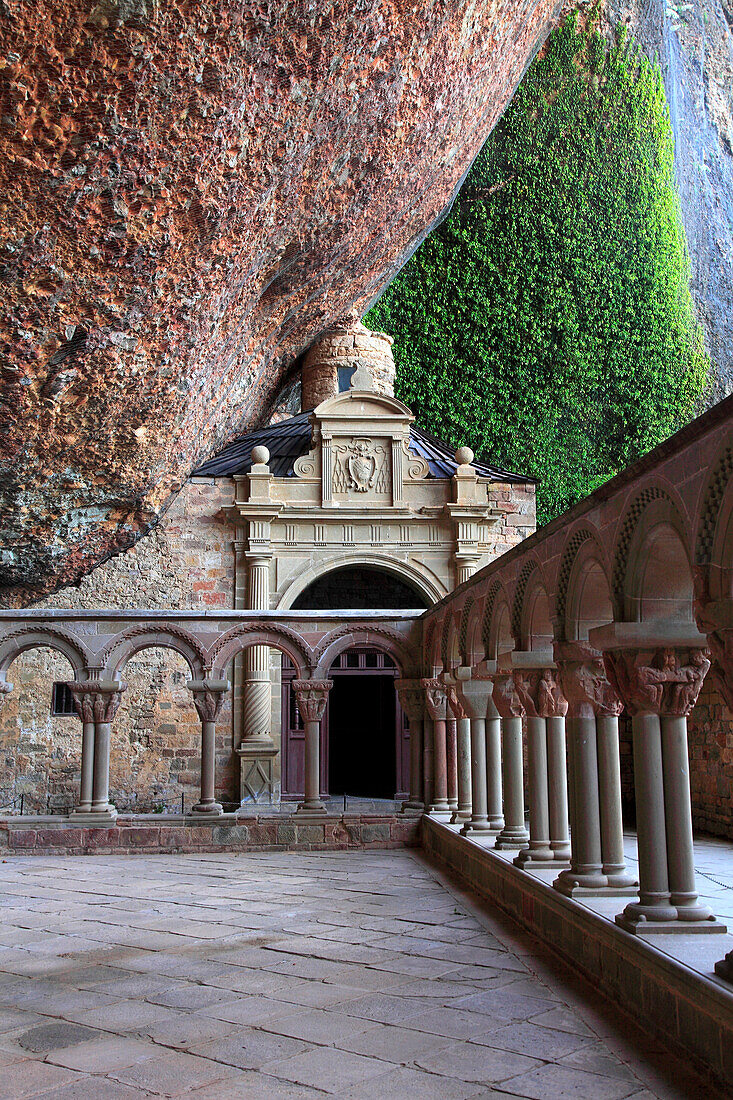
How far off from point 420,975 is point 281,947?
1.04 m

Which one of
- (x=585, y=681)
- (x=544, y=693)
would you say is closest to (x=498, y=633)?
(x=544, y=693)

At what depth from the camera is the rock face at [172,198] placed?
6.74 metres

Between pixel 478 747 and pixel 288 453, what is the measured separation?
7.27 metres

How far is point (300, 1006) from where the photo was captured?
4.13 m

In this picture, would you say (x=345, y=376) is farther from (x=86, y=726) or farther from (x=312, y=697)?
(x=86, y=726)

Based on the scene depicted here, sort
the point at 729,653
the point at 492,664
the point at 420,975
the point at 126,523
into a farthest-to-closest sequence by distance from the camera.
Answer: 1. the point at 126,523
2. the point at 492,664
3. the point at 420,975
4. the point at 729,653

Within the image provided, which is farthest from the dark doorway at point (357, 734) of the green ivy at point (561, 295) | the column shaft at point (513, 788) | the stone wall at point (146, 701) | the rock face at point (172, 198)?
the column shaft at point (513, 788)

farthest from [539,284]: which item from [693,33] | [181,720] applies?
[181,720]

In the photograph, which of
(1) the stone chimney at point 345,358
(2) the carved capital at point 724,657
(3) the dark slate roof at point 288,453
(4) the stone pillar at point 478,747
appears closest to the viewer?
(2) the carved capital at point 724,657

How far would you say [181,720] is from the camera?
1314 centimetres

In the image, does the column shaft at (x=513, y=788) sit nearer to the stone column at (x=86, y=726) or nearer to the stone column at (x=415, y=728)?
the stone column at (x=415, y=728)

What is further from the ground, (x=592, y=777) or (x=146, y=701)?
(x=146, y=701)

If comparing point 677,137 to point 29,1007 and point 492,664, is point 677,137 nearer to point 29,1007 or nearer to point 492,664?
point 492,664

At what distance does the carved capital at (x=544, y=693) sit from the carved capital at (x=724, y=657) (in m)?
2.75
